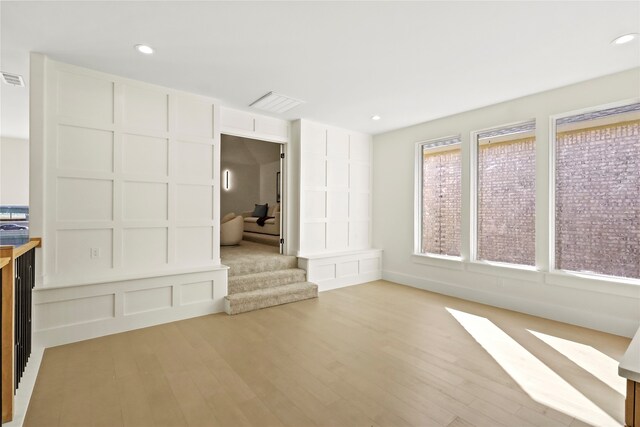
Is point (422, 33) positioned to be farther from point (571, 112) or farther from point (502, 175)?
point (502, 175)

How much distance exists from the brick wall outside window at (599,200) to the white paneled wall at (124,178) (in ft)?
14.0

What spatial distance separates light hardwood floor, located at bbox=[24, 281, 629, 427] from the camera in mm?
1920

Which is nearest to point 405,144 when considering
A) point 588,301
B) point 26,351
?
point 588,301

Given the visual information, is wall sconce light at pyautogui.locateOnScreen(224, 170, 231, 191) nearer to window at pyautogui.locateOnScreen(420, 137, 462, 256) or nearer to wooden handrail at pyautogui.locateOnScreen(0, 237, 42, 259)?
window at pyautogui.locateOnScreen(420, 137, 462, 256)

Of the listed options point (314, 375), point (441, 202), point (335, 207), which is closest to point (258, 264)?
point (335, 207)

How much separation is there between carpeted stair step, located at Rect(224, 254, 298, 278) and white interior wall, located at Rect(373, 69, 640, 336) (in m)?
1.95

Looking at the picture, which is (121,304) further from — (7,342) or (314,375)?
(314,375)

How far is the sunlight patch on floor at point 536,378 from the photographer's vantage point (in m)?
1.95

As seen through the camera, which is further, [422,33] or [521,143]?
[521,143]

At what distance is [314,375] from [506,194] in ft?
11.5

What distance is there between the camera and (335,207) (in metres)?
5.45

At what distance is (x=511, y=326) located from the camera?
11.3 feet

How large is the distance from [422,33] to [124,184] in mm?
3296

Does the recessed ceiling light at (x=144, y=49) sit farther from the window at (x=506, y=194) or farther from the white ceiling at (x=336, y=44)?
the window at (x=506, y=194)
